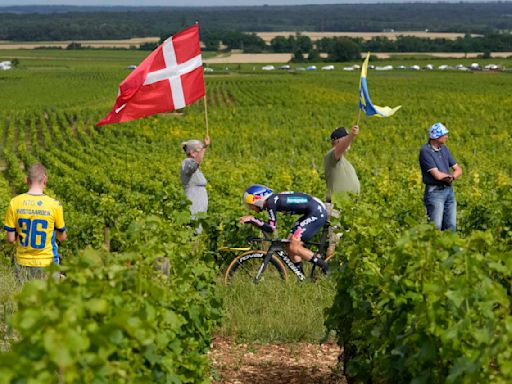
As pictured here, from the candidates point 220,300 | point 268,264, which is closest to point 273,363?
point 220,300

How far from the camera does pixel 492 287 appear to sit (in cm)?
364

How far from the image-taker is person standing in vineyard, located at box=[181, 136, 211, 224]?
9.09 m

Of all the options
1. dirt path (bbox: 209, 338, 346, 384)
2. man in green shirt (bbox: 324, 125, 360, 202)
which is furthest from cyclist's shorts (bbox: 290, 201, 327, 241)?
dirt path (bbox: 209, 338, 346, 384)

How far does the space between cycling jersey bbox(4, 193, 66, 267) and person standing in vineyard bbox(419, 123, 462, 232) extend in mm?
3977

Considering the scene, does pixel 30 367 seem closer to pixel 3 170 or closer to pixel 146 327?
pixel 146 327

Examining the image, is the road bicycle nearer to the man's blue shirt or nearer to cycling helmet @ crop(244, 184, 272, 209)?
cycling helmet @ crop(244, 184, 272, 209)

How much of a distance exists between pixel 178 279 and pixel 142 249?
367 millimetres

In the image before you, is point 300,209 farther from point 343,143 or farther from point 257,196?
point 343,143

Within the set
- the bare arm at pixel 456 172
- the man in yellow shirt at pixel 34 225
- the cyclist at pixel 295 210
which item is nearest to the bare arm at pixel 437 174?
the bare arm at pixel 456 172

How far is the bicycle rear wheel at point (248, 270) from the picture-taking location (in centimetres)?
842

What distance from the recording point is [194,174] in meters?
9.29

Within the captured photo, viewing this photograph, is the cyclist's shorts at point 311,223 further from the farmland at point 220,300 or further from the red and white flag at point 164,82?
the red and white flag at point 164,82

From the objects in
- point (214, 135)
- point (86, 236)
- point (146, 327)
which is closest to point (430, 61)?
point (214, 135)

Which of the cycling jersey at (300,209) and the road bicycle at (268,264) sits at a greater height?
the cycling jersey at (300,209)
